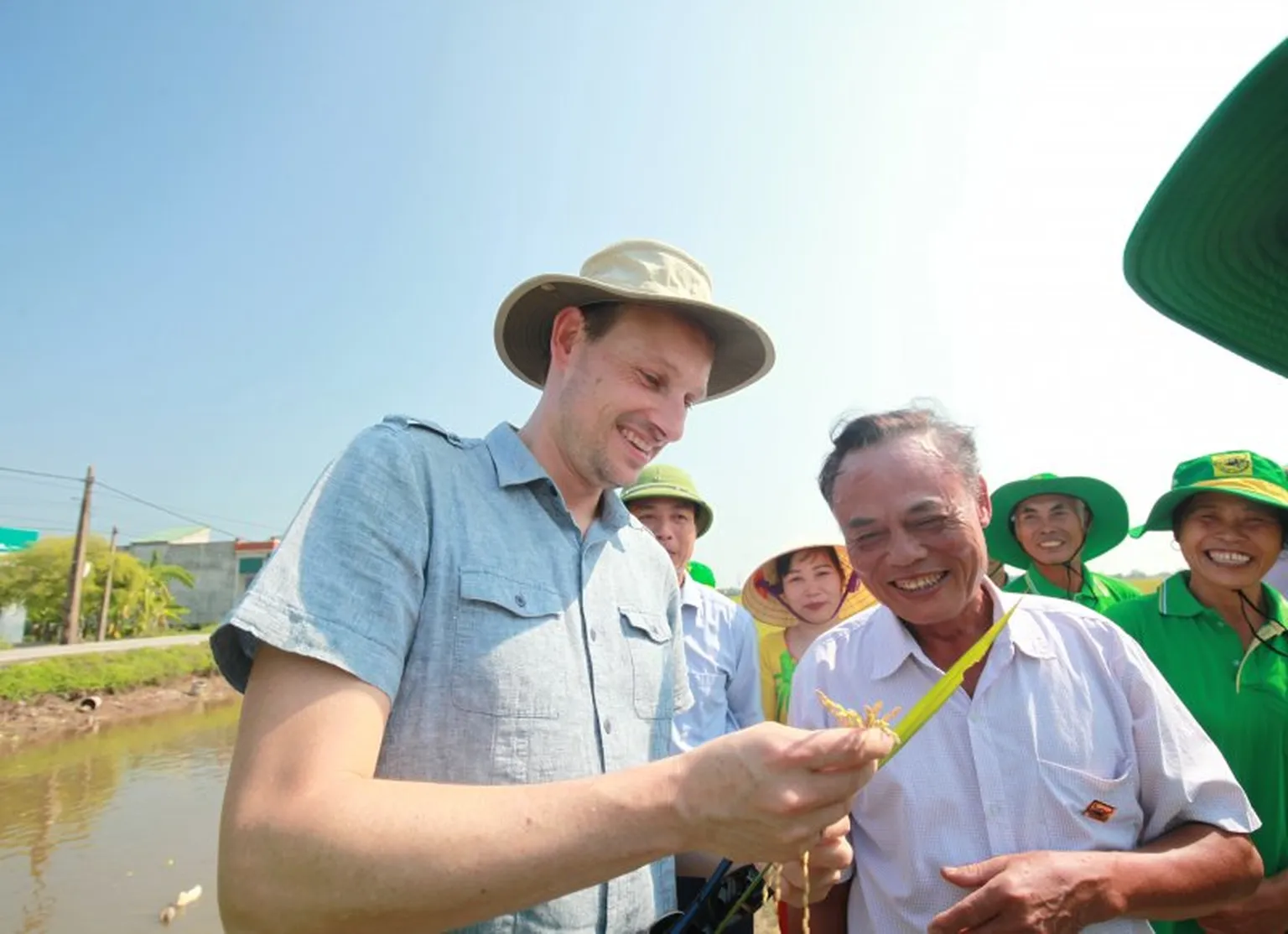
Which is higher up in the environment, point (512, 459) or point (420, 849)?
point (512, 459)

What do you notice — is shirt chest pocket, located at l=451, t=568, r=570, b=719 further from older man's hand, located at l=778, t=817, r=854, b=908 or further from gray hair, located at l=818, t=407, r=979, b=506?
gray hair, located at l=818, t=407, r=979, b=506

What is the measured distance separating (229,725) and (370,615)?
24187 mm

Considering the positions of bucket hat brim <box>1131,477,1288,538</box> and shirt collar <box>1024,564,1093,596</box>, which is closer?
bucket hat brim <box>1131,477,1288,538</box>

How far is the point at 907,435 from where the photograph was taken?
87.7 inches

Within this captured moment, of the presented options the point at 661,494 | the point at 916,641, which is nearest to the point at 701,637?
the point at 661,494

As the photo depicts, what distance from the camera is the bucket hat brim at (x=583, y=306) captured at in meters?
2.06

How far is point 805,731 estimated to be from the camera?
119cm

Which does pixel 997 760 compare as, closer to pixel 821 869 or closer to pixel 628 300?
pixel 821 869

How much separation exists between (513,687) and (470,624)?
167 mm

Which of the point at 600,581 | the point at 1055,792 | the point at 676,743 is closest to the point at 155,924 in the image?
the point at 676,743

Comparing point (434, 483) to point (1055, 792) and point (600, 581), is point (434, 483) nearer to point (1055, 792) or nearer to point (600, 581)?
point (600, 581)

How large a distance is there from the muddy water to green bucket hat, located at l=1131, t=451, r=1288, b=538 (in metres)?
11.4

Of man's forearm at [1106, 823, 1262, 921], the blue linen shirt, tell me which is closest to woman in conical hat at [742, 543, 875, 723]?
man's forearm at [1106, 823, 1262, 921]

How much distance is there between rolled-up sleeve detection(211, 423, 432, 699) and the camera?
1.25 metres
